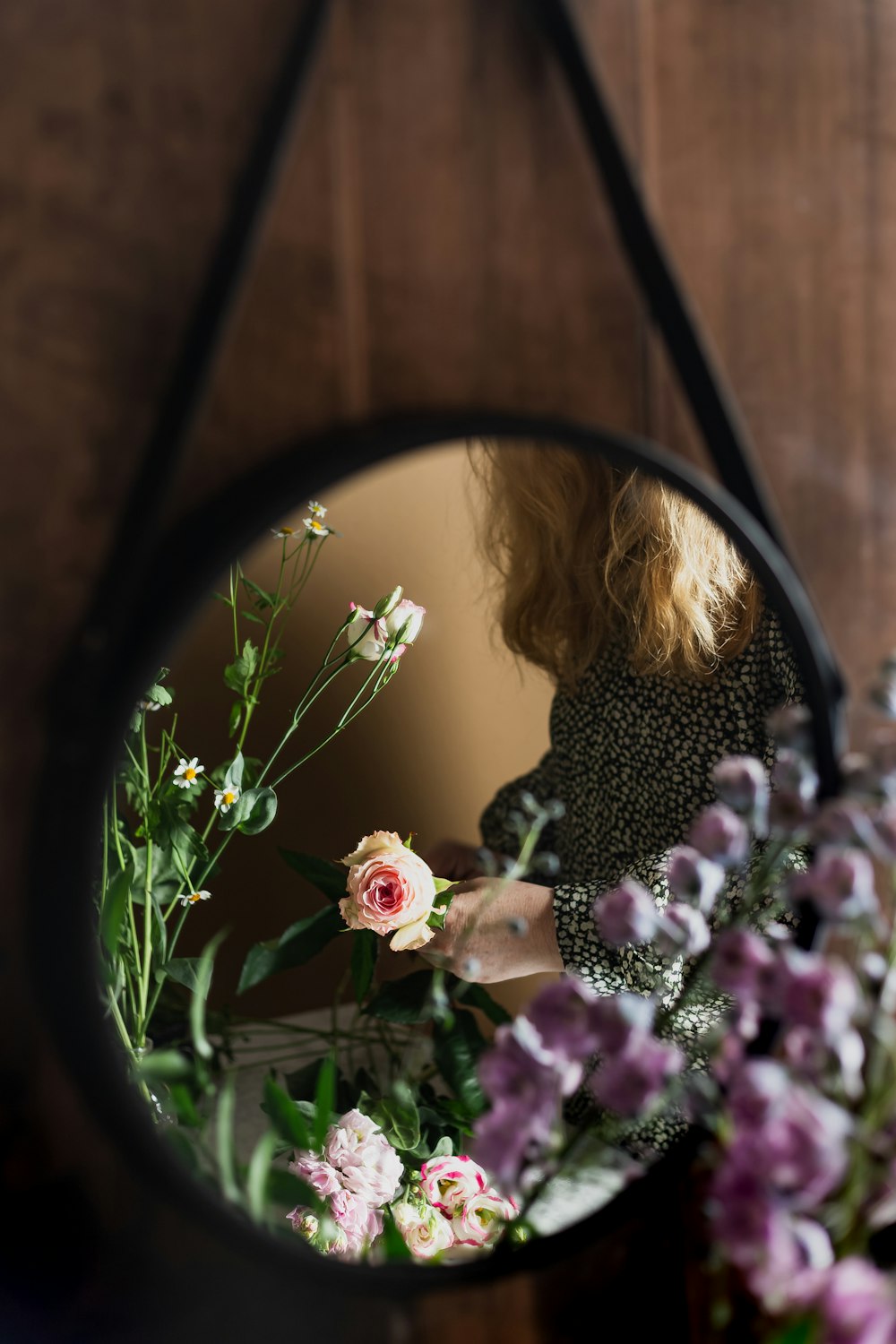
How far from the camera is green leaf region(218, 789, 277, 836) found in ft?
1.68

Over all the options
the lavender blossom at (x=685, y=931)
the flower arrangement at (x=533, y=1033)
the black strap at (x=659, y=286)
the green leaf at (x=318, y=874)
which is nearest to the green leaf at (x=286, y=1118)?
the flower arrangement at (x=533, y=1033)

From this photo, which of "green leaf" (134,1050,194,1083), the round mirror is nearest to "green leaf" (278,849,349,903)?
the round mirror

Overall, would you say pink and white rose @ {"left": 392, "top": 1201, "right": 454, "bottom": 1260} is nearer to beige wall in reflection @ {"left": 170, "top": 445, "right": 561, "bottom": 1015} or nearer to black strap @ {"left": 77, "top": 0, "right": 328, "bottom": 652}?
beige wall in reflection @ {"left": 170, "top": 445, "right": 561, "bottom": 1015}

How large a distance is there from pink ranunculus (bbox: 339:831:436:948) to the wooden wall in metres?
0.16

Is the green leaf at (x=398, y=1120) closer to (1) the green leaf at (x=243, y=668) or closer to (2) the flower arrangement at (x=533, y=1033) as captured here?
(2) the flower arrangement at (x=533, y=1033)

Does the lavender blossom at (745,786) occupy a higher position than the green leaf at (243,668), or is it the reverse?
the green leaf at (243,668)

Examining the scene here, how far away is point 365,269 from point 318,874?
314 mm

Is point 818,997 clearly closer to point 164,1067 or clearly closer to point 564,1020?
point 564,1020

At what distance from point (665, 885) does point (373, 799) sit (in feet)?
0.58

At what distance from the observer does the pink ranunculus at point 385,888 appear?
518 mm

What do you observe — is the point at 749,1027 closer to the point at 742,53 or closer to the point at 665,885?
the point at 665,885

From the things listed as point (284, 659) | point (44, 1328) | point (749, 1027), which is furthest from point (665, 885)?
point (44, 1328)

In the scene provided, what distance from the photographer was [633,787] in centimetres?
56

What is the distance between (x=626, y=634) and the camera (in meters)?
0.54
